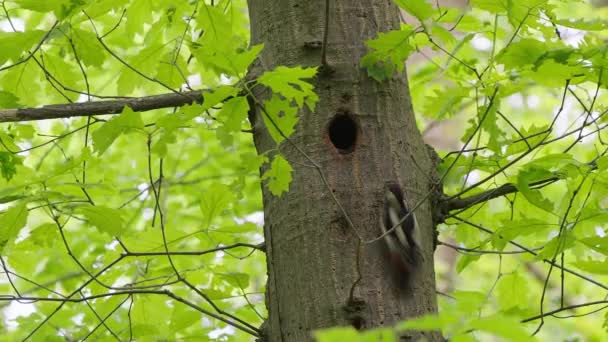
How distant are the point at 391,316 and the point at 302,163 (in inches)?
17.5

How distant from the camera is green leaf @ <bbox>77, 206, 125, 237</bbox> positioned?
6.86 ft

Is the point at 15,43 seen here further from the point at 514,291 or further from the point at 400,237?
the point at 514,291

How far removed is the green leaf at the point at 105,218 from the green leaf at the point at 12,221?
0.48 feet

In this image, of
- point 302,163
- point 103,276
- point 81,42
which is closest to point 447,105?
point 302,163

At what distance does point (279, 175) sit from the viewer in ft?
6.26

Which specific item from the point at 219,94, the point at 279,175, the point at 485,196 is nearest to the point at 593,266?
the point at 485,196

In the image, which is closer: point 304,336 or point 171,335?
point 304,336

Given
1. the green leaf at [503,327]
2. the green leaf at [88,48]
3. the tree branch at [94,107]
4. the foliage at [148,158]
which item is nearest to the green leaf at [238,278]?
the foliage at [148,158]

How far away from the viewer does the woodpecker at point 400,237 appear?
1906 millimetres

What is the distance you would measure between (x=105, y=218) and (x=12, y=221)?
0.24m

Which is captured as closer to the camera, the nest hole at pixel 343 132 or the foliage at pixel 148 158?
the foliage at pixel 148 158

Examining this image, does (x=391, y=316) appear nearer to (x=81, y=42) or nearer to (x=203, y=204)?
(x=203, y=204)

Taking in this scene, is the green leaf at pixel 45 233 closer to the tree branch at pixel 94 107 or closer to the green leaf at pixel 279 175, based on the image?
the tree branch at pixel 94 107

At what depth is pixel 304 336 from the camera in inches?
74.5
